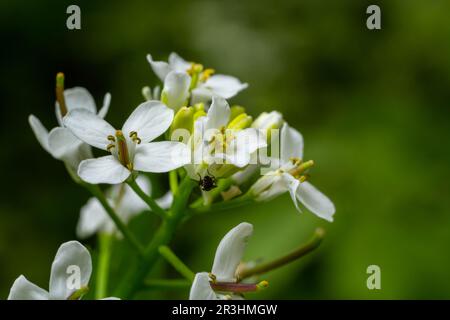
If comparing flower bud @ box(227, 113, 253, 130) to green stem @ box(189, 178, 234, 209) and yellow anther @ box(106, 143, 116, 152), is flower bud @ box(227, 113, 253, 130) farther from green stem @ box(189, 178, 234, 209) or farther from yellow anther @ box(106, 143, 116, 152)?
yellow anther @ box(106, 143, 116, 152)

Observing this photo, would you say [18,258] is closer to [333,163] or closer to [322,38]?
[333,163]

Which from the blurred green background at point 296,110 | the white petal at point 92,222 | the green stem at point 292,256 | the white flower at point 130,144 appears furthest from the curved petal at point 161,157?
the blurred green background at point 296,110

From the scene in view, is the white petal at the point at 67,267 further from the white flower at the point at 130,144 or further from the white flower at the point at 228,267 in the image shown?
the white flower at the point at 228,267

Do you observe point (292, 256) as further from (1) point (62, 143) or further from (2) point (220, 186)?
(1) point (62, 143)

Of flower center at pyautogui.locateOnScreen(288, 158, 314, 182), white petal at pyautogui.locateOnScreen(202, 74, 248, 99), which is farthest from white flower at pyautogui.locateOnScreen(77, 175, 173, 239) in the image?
flower center at pyautogui.locateOnScreen(288, 158, 314, 182)

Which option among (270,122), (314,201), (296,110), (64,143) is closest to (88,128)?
(64,143)

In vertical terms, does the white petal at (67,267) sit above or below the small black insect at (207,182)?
below
